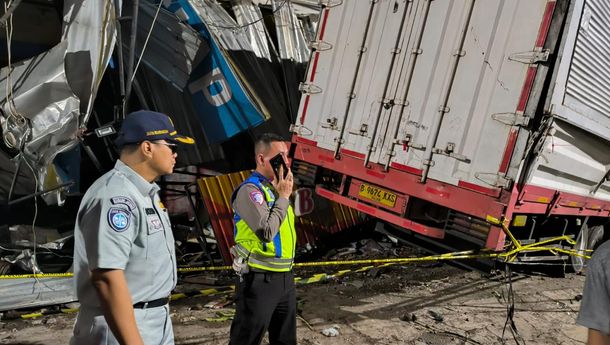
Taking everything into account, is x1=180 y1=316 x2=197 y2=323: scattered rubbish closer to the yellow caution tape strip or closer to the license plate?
the yellow caution tape strip

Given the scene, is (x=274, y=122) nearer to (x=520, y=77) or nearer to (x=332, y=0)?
(x=332, y=0)

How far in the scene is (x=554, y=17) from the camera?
414 centimetres

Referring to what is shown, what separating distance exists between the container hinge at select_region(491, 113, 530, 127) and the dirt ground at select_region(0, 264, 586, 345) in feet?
6.89

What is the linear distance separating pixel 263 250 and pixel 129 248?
115 centimetres

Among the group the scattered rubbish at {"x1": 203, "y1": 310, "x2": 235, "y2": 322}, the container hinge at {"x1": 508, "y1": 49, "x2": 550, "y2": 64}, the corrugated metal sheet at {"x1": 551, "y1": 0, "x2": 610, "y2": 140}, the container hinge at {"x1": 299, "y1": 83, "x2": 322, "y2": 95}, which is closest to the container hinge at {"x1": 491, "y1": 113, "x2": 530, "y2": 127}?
the corrugated metal sheet at {"x1": 551, "y1": 0, "x2": 610, "y2": 140}

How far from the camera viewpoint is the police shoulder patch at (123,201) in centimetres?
176

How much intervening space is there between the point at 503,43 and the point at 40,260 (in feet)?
18.4

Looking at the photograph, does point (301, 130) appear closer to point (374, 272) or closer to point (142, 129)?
point (374, 272)

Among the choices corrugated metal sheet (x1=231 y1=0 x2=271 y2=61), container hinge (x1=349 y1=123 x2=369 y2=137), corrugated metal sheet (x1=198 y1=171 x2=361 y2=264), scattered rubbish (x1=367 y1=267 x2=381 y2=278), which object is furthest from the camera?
corrugated metal sheet (x1=231 y1=0 x2=271 y2=61)

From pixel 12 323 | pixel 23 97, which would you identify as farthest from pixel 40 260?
pixel 23 97

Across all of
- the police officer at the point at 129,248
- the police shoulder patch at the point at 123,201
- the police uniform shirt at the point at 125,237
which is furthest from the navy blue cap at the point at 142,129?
the police shoulder patch at the point at 123,201

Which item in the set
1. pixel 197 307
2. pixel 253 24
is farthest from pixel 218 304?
pixel 253 24

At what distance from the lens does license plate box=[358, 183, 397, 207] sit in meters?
5.21

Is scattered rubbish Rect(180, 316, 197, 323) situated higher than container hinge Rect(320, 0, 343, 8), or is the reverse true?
container hinge Rect(320, 0, 343, 8)
